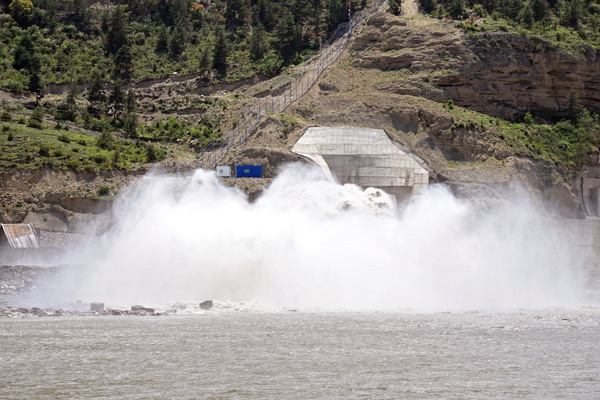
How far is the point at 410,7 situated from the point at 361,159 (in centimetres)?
2836

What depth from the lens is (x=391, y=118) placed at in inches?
2244

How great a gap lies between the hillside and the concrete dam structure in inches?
50.0

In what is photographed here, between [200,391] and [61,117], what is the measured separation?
45.8m

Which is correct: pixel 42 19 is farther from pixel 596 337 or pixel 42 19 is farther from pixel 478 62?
pixel 596 337

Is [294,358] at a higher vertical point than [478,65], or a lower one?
lower

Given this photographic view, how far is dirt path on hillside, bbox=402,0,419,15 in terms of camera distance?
74.0 metres

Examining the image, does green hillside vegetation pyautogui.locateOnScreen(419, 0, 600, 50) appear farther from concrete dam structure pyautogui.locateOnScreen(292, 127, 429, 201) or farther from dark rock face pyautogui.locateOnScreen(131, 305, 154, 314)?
dark rock face pyautogui.locateOnScreen(131, 305, 154, 314)

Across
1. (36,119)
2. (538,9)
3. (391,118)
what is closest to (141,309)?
(391,118)

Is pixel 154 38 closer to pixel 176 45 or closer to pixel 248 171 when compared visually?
pixel 176 45

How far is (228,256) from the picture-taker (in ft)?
134

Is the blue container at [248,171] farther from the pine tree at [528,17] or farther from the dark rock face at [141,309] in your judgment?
the pine tree at [528,17]

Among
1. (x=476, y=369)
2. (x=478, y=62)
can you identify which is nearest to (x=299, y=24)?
(x=478, y=62)

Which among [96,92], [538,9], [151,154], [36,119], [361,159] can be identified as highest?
[538,9]

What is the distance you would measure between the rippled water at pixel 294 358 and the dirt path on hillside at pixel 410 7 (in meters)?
46.6
